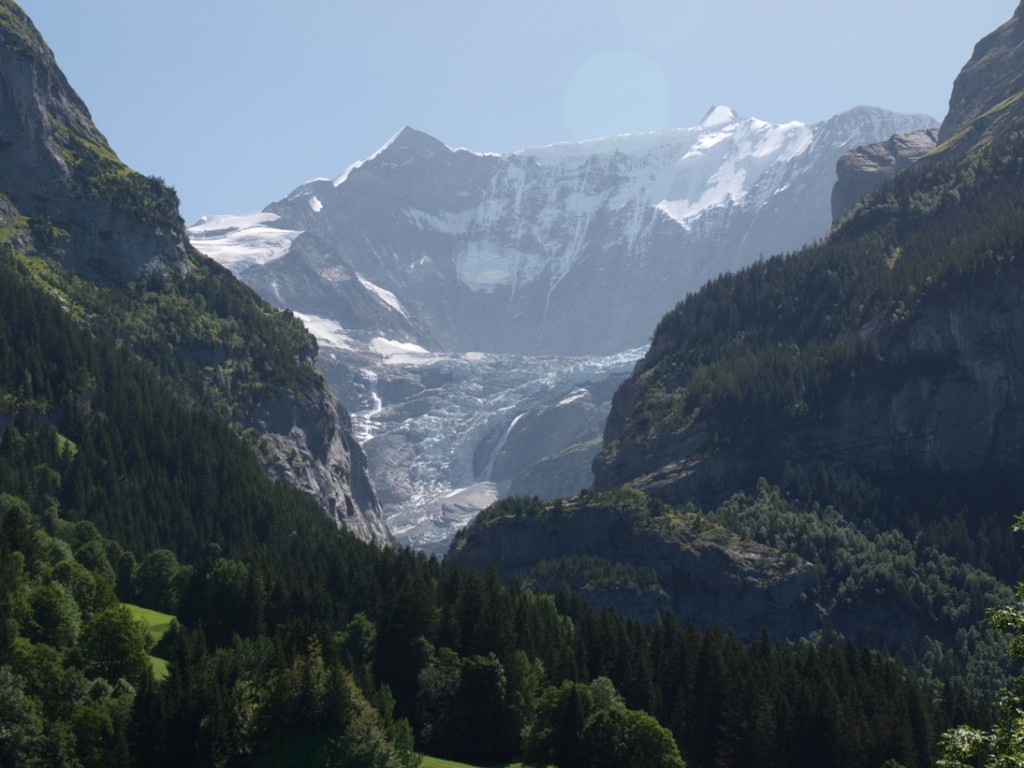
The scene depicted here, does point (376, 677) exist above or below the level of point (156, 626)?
below

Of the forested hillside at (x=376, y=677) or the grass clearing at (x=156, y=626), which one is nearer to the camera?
the forested hillside at (x=376, y=677)

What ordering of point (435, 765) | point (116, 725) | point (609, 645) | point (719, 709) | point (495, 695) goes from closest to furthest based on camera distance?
point (116, 725) → point (435, 765) → point (495, 695) → point (719, 709) → point (609, 645)

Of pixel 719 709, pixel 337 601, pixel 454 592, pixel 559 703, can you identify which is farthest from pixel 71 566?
pixel 719 709

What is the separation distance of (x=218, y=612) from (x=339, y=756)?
41.8 meters

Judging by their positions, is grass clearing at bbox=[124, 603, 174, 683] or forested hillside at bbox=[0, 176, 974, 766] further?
grass clearing at bbox=[124, 603, 174, 683]

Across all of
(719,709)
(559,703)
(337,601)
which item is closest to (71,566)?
(337,601)

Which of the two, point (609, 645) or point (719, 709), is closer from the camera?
point (719, 709)

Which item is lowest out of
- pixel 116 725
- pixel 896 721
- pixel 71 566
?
pixel 896 721

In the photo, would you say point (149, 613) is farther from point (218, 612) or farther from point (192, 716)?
point (192, 716)

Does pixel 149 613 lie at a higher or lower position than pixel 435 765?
higher

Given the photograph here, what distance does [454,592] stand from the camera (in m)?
153

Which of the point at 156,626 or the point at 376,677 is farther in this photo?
the point at 156,626

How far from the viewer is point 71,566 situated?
452ft

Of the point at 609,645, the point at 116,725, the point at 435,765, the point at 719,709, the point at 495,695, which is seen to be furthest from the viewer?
the point at 609,645
